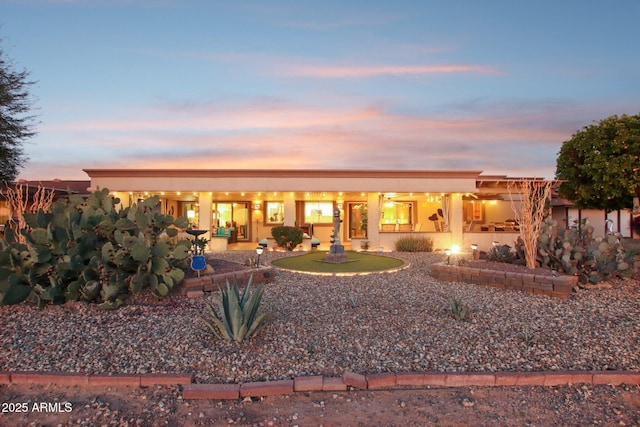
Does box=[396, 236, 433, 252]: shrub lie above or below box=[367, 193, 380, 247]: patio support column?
below

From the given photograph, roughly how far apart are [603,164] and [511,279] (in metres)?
12.8

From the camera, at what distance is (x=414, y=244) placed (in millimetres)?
16922

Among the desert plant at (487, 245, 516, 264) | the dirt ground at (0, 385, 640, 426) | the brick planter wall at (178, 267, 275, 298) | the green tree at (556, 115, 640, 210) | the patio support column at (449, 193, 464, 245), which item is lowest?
the dirt ground at (0, 385, 640, 426)

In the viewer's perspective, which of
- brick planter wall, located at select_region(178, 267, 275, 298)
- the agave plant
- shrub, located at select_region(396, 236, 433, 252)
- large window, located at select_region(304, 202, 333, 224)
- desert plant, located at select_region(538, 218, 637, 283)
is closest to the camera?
the agave plant

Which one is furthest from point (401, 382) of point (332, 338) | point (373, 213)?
point (373, 213)

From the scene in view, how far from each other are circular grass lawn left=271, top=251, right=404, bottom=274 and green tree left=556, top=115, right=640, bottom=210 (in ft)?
35.8

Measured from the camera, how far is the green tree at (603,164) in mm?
16891

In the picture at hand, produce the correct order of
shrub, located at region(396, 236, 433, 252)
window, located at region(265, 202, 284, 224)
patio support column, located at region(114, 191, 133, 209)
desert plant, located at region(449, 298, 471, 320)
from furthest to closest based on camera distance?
window, located at region(265, 202, 284, 224), patio support column, located at region(114, 191, 133, 209), shrub, located at region(396, 236, 433, 252), desert plant, located at region(449, 298, 471, 320)

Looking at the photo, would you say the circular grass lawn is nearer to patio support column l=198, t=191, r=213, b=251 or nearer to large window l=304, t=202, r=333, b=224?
patio support column l=198, t=191, r=213, b=251

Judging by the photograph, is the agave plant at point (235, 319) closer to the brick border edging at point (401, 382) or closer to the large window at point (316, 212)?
the brick border edging at point (401, 382)

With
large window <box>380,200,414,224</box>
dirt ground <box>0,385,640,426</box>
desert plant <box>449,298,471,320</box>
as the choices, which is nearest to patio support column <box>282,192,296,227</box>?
large window <box>380,200,414,224</box>

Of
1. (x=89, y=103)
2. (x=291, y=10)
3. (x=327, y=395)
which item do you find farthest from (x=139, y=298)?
(x=89, y=103)

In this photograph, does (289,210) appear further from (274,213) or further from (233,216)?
A: (233,216)

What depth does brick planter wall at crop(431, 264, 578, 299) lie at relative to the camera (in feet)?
25.8
